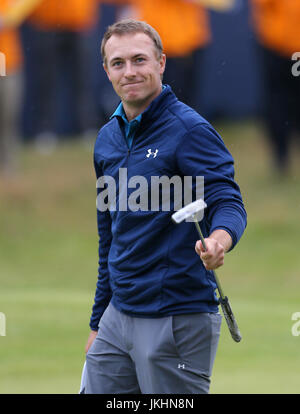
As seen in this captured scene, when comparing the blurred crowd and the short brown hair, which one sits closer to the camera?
the short brown hair

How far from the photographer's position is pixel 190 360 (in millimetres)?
3459

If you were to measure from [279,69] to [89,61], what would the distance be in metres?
2.56

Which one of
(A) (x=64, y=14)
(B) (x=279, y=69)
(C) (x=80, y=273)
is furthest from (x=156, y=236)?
(A) (x=64, y=14)

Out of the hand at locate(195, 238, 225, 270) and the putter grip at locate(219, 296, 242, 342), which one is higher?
the hand at locate(195, 238, 225, 270)

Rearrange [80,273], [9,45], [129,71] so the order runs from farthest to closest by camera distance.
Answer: [9,45]
[80,273]
[129,71]

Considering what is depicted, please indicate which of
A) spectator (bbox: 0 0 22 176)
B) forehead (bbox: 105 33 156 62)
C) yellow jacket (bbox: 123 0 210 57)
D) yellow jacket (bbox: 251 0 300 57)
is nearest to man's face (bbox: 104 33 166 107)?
forehead (bbox: 105 33 156 62)

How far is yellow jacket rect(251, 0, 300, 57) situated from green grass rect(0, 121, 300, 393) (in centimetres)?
161

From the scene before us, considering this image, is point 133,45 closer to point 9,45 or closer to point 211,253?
point 211,253

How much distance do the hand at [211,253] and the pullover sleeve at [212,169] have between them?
0.76 feet

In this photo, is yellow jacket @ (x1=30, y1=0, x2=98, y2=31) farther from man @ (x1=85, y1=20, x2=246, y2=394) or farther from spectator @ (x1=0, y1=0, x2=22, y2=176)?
man @ (x1=85, y1=20, x2=246, y2=394)

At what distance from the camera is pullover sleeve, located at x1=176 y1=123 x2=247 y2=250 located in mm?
3336

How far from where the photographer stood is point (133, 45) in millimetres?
3561

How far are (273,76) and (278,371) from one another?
6.25 m

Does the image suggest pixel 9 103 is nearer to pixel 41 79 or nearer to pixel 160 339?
pixel 41 79
